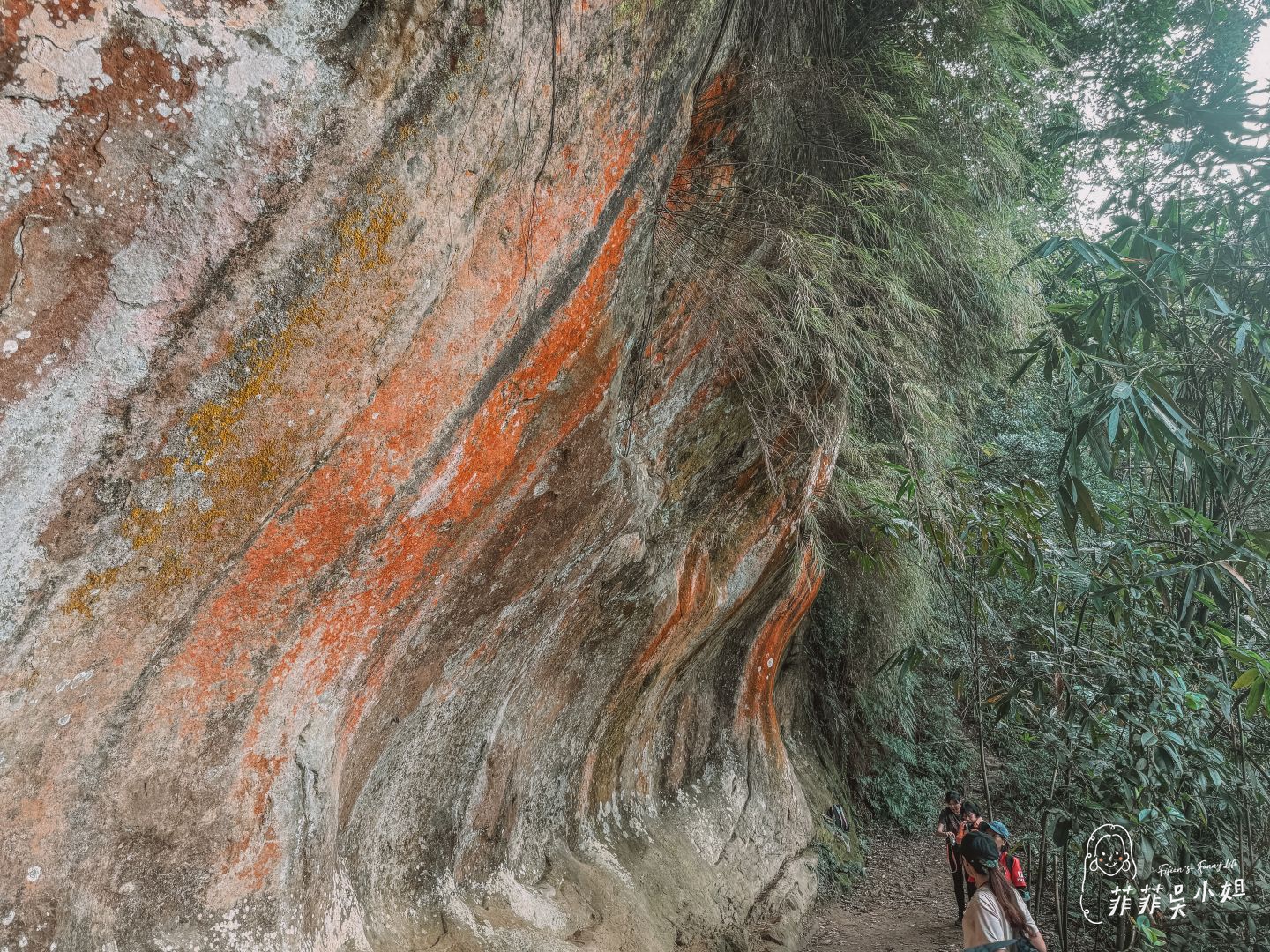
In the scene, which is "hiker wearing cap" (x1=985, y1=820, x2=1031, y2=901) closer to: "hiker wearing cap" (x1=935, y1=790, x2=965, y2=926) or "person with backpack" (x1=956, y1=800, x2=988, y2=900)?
"person with backpack" (x1=956, y1=800, x2=988, y2=900)

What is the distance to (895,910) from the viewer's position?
23.8ft

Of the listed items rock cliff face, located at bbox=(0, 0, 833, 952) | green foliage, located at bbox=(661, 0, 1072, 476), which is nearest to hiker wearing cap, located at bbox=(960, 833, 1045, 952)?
rock cliff face, located at bbox=(0, 0, 833, 952)

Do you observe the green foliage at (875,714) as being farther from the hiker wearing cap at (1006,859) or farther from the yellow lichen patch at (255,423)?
the yellow lichen patch at (255,423)

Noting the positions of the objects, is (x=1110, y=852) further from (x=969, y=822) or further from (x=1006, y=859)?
(x=969, y=822)

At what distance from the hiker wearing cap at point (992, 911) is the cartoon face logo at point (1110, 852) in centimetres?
121

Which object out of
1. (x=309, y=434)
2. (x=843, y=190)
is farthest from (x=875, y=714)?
(x=309, y=434)

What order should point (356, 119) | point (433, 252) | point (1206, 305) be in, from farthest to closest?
1. point (1206, 305)
2. point (433, 252)
3. point (356, 119)

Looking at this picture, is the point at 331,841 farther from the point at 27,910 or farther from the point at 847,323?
the point at 847,323

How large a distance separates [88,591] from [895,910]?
756cm

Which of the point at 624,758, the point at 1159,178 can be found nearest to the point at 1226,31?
the point at 1159,178

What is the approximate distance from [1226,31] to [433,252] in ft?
23.1

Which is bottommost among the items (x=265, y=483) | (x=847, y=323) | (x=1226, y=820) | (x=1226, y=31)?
(x=1226, y=820)

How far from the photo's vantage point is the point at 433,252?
2604 mm

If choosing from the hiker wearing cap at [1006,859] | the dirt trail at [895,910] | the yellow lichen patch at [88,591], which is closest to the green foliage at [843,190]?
the hiker wearing cap at [1006,859]
